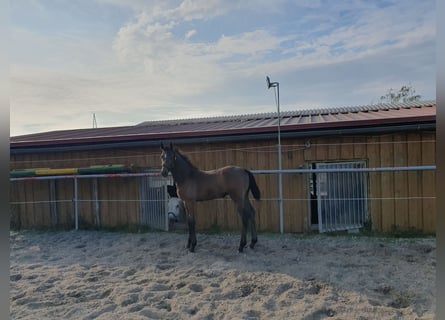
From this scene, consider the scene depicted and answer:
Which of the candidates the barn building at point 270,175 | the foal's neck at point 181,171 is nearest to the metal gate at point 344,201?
the barn building at point 270,175

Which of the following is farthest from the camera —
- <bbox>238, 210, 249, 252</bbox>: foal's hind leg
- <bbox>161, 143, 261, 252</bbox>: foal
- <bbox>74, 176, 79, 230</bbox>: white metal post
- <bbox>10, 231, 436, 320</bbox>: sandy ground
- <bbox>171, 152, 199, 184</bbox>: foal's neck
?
<bbox>74, 176, 79, 230</bbox>: white metal post

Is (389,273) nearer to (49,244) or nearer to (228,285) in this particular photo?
(228,285)

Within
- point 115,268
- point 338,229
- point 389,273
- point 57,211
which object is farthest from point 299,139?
point 57,211

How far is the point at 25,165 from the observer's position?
783cm

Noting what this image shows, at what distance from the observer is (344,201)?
6.01 meters

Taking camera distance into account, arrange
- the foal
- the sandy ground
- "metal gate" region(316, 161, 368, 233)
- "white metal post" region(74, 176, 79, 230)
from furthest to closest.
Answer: "white metal post" region(74, 176, 79, 230) < "metal gate" region(316, 161, 368, 233) < the foal < the sandy ground

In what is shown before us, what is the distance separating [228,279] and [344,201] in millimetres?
3118

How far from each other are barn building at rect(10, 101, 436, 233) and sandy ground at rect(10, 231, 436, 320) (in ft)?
2.09

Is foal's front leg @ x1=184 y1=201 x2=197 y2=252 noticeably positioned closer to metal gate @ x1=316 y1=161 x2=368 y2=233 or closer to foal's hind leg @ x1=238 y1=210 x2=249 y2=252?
foal's hind leg @ x1=238 y1=210 x2=249 y2=252

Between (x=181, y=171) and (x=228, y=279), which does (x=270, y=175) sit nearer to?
(x=181, y=171)

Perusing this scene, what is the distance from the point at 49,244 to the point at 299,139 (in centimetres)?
534

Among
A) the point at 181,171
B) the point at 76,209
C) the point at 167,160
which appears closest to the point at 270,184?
the point at 181,171

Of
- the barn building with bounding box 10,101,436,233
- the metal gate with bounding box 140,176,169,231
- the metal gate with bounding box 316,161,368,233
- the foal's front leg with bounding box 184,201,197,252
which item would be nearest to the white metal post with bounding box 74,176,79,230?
A: the barn building with bounding box 10,101,436,233

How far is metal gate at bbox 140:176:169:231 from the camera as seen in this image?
6840 millimetres
